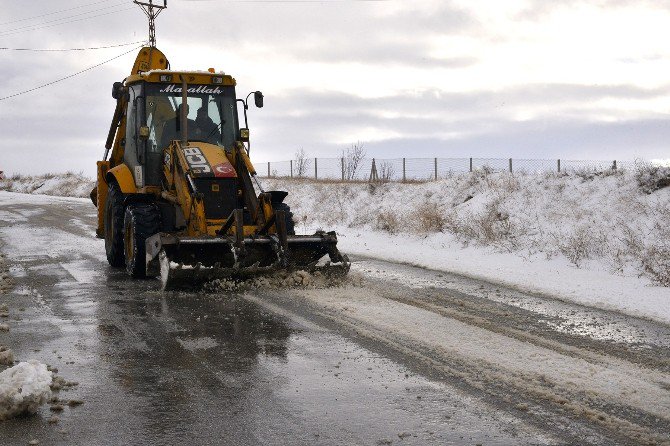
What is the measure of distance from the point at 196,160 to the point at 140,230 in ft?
4.07

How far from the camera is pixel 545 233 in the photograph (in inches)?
647

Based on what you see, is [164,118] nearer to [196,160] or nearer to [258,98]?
[196,160]

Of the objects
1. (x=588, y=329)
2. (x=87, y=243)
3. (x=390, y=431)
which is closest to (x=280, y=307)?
(x=588, y=329)

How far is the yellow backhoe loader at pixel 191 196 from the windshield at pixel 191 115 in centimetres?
1

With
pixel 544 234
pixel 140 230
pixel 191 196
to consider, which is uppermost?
pixel 191 196

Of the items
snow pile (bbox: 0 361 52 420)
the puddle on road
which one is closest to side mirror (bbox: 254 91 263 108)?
the puddle on road

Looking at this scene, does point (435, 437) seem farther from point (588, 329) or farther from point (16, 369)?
point (588, 329)

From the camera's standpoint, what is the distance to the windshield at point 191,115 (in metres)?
10.9

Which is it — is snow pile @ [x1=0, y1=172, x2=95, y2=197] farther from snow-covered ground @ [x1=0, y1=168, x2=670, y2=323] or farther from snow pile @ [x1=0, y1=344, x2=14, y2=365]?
snow pile @ [x1=0, y1=344, x2=14, y2=365]

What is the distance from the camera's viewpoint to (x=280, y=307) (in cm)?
806

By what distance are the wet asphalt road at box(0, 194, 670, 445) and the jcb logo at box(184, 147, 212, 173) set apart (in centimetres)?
173

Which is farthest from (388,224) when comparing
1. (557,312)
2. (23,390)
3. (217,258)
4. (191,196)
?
(23,390)

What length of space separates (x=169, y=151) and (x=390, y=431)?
736 cm

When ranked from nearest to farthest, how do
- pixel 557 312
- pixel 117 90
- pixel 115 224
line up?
pixel 557 312 → pixel 117 90 → pixel 115 224
